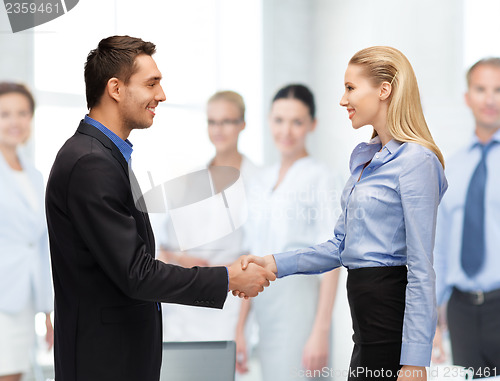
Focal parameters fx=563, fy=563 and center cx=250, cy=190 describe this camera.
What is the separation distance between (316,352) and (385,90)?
1886 mm

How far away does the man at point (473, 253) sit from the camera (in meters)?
2.97

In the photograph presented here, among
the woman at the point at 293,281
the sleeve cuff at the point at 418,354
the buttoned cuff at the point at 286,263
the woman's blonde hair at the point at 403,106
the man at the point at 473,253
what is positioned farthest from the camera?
the woman at the point at 293,281

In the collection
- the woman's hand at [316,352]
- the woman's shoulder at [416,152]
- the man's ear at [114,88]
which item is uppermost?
the man's ear at [114,88]

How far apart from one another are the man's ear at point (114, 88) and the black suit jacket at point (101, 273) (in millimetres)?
132

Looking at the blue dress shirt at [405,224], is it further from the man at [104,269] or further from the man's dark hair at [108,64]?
the man's dark hair at [108,64]

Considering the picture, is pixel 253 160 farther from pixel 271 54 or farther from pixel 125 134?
pixel 125 134

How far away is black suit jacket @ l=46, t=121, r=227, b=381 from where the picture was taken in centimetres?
145

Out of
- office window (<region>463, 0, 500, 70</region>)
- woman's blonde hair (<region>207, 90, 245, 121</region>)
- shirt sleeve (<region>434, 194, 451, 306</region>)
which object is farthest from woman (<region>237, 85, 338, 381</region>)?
office window (<region>463, 0, 500, 70</region>)

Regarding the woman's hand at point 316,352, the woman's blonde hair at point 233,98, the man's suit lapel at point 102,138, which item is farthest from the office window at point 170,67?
the man's suit lapel at point 102,138

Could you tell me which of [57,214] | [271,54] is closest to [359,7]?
[271,54]

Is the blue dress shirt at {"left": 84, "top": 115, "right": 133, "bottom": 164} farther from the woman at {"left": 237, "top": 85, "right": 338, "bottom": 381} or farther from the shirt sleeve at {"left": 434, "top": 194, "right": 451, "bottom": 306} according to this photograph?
the shirt sleeve at {"left": 434, "top": 194, "right": 451, "bottom": 306}

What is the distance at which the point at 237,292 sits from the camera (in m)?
1.89

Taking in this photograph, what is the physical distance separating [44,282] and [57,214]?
167 cm

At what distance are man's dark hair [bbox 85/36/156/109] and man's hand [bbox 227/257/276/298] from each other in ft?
2.23
